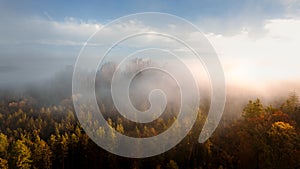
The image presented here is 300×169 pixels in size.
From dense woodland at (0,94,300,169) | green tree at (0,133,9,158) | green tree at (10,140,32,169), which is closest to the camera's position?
dense woodland at (0,94,300,169)

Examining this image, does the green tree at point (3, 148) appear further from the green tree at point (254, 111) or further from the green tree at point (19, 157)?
the green tree at point (254, 111)

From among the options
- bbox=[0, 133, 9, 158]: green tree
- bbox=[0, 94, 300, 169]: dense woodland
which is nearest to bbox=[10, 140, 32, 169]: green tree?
bbox=[0, 94, 300, 169]: dense woodland

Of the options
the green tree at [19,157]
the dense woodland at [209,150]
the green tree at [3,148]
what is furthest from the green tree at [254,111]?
the green tree at [3,148]

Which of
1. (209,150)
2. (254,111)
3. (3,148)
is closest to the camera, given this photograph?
(209,150)

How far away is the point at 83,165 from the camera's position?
191 feet

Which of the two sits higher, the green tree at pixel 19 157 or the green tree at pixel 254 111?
the green tree at pixel 254 111

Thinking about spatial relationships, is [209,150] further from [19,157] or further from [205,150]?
[19,157]

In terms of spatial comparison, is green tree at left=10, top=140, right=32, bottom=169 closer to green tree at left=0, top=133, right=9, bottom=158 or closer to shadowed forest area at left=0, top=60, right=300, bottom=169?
shadowed forest area at left=0, top=60, right=300, bottom=169

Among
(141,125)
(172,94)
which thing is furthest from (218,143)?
(172,94)

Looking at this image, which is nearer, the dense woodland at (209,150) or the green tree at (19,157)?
the dense woodland at (209,150)

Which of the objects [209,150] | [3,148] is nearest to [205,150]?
[209,150]

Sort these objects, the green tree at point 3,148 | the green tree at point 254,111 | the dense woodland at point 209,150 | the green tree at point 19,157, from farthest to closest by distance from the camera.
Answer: the green tree at point 254,111 → the green tree at point 3,148 → the green tree at point 19,157 → the dense woodland at point 209,150

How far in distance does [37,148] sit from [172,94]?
65637mm

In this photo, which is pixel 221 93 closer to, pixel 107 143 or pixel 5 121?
pixel 107 143
